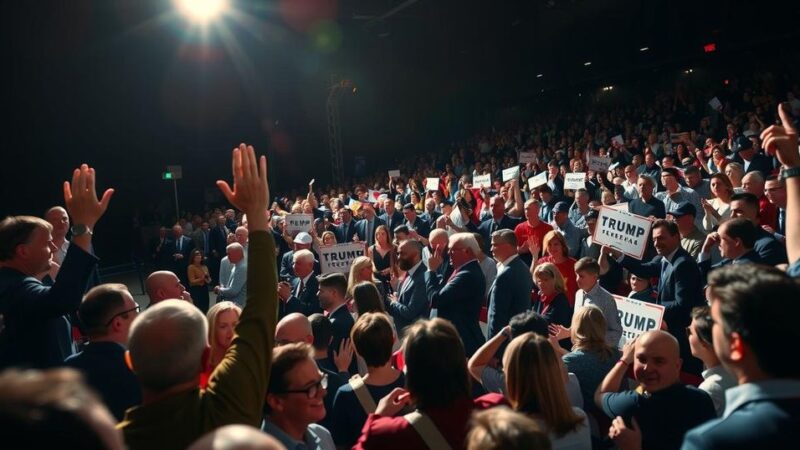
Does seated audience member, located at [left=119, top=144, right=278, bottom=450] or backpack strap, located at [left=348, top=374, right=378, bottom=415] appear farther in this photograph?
backpack strap, located at [left=348, top=374, right=378, bottom=415]

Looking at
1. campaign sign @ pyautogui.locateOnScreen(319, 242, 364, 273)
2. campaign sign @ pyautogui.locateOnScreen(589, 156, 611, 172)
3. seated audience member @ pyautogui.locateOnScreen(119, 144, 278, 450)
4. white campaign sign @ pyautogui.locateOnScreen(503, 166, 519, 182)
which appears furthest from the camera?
campaign sign @ pyautogui.locateOnScreen(589, 156, 611, 172)

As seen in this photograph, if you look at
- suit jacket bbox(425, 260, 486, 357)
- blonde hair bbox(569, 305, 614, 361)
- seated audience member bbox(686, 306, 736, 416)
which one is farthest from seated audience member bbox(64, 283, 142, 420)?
suit jacket bbox(425, 260, 486, 357)

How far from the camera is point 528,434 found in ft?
5.76

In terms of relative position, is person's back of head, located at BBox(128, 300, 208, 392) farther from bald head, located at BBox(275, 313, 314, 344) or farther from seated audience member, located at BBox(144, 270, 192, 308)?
seated audience member, located at BBox(144, 270, 192, 308)

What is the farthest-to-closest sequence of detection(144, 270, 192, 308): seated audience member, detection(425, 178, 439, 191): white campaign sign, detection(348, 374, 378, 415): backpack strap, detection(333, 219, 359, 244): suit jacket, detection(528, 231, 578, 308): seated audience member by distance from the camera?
detection(425, 178, 439, 191): white campaign sign → detection(333, 219, 359, 244): suit jacket → detection(528, 231, 578, 308): seated audience member → detection(144, 270, 192, 308): seated audience member → detection(348, 374, 378, 415): backpack strap

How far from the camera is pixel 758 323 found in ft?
5.40

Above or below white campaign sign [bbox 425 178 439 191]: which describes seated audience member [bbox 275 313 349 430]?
below

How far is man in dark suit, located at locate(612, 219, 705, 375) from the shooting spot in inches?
197

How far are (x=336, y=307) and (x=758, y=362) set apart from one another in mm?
3736

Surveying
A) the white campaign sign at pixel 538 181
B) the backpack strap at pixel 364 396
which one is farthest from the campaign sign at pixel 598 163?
the backpack strap at pixel 364 396

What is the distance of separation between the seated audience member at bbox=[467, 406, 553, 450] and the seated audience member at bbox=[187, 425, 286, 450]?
0.69 meters

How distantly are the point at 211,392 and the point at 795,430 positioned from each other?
56.9 inches

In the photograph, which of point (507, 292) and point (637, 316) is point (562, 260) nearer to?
point (507, 292)

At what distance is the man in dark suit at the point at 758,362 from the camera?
1.53 m
